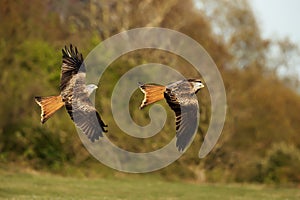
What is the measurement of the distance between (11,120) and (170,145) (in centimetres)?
605

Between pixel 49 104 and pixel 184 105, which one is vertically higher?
pixel 184 105

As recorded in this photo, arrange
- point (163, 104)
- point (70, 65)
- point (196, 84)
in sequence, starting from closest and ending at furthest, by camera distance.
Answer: point (196, 84), point (70, 65), point (163, 104)

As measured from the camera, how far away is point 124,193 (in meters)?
22.7

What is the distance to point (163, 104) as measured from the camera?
29.8m

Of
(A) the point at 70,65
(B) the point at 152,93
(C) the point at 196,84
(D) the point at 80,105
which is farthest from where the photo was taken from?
(A) the point at 70,65

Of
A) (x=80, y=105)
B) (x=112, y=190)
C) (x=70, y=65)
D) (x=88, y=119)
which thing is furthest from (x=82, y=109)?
(x=112, y=190)

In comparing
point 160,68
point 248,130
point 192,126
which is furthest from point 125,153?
point 192,126

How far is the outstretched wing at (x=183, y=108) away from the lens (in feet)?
36.8

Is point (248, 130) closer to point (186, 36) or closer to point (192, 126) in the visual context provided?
point (186, 36)

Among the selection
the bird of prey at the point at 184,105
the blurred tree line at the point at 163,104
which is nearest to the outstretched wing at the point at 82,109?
the bird of prey at the point at 184,105

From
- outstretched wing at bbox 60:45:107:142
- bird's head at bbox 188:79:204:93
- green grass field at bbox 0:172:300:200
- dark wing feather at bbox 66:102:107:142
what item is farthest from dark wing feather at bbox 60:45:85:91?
green grass field at bbox 0:172:300:200

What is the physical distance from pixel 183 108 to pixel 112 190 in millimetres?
12533

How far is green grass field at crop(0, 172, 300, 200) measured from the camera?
68.8 ft

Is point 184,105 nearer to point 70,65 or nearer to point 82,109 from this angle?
point 82,109
